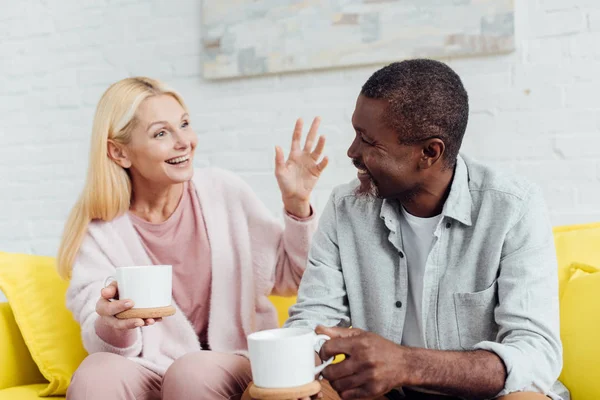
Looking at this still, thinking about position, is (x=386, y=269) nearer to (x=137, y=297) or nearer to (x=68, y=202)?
(x=137, y=297)

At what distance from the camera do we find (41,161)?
285 cm

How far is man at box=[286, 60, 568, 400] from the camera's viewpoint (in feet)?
4.33

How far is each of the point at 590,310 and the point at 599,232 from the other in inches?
11.0

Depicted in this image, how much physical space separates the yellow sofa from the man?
32 cm

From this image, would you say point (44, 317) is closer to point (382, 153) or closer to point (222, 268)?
point (222, 268)

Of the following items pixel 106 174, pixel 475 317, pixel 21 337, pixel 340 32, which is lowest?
pixel 21 337

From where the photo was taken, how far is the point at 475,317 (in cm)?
147

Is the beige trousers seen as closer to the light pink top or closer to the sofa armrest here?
the light pink top

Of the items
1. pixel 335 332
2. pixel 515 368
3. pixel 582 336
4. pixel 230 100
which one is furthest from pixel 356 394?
pixel 230 100

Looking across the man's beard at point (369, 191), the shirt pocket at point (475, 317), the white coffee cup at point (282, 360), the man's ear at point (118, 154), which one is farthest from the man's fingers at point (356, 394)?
the man's ear at point (118, 154)

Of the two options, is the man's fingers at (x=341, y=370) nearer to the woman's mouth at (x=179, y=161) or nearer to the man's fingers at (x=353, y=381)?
the man's fingers at (x=353, y=381)

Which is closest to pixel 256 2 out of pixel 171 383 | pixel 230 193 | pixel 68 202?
pixel 230 193

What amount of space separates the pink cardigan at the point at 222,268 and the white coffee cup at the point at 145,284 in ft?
1.11

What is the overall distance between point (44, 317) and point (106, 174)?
46cm
